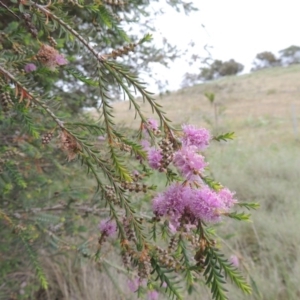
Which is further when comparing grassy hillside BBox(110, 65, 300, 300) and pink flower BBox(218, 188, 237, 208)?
grassy hillside BBox(110, 65, 300, 300)

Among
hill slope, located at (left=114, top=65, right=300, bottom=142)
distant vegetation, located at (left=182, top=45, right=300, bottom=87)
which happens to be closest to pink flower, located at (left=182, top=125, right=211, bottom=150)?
hill slope, located at (left=114, top=65, right=300, bottom=142)

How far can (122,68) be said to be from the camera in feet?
2.09

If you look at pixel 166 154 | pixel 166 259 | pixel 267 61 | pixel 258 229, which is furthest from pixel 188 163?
pixel 267 61

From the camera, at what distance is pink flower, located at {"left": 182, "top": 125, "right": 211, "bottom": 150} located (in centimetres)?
60

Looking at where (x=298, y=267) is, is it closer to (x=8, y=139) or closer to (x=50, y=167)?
(x=50, y=167)

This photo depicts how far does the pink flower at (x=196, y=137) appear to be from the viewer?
604mm

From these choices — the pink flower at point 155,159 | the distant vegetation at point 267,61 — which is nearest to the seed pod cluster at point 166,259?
the pink flower at point 155,159

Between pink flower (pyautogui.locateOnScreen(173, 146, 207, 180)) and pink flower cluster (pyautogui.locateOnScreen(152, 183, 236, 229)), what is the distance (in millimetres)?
22

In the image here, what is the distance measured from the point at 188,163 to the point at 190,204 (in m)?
0.05

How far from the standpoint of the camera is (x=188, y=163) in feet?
1.81

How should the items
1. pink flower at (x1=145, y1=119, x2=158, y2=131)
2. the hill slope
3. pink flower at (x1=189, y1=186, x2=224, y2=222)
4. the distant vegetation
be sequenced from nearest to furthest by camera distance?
pink flower at (x1=189, y1=186, x2=224, y2=222)
pink flower at (x1=145, y1=119, x2=158, y2=131)
the hill slope
the distant vegetation

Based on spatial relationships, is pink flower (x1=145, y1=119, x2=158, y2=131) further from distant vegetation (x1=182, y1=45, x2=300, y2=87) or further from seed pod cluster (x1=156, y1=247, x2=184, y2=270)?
distant vegetation (x1=182, y1=45, x2=300, y2=87)

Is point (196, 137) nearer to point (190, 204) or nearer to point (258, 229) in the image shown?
point (190, 204)

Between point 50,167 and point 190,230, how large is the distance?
173cm
